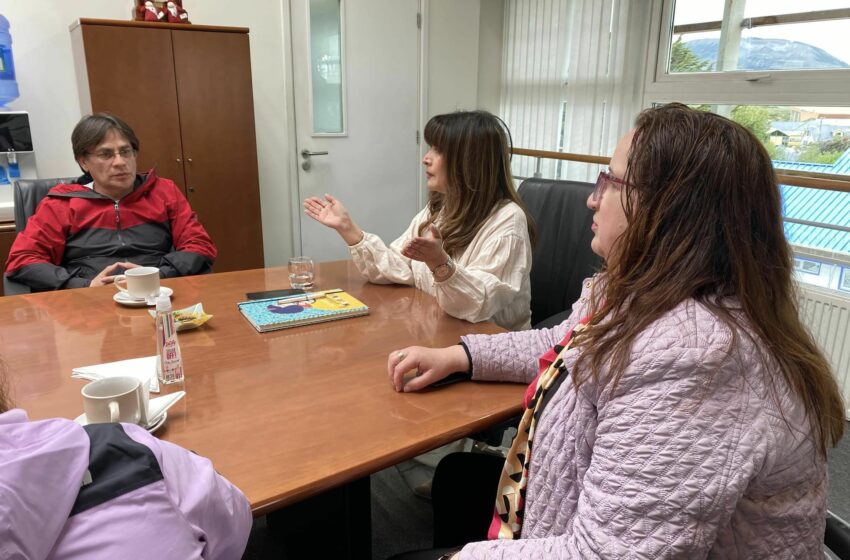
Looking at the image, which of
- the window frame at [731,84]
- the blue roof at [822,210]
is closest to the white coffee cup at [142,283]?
the blue roof at [822,210]

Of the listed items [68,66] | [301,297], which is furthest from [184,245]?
[68,66]

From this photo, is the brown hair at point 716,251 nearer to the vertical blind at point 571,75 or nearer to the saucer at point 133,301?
the saucer at point 133,301

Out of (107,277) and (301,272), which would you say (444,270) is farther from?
(107,277)

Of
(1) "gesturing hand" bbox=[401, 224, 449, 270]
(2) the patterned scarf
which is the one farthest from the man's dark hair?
(2) the patterned scarf

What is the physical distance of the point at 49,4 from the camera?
121 inches

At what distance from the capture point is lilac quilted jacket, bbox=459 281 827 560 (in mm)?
642

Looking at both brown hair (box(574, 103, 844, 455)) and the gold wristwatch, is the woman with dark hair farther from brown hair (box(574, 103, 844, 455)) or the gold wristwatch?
brown hair (box(574, 103, 844, 455))

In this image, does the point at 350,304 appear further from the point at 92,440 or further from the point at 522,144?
the point at 522,144

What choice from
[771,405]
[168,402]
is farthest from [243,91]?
[771,405]

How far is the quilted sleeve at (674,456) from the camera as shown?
0.64m

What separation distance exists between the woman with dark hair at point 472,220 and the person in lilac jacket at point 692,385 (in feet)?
2.69

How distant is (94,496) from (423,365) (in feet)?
2.26

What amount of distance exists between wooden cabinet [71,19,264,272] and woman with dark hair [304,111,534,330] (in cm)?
167

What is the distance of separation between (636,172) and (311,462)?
0.64 metres
